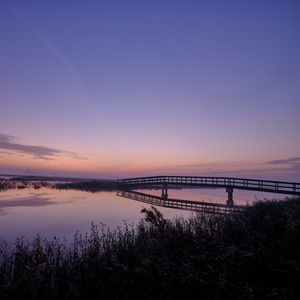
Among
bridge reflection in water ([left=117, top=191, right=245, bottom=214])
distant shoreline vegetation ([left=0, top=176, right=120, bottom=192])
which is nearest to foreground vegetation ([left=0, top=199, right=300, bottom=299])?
bridge reflection in water ([left=117, top=191, right=245, bottom=214])

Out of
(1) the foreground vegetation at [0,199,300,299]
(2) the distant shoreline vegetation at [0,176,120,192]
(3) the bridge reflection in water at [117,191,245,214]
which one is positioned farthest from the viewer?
(2) the distant shoreline vegetation at [0,176,120,192]

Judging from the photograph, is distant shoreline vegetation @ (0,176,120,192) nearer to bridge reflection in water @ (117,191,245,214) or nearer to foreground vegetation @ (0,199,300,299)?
bridge reflection in water @ (117,191,245,214)

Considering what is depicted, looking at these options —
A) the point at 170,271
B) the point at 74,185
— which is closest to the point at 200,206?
the point at 170,271

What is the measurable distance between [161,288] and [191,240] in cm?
424

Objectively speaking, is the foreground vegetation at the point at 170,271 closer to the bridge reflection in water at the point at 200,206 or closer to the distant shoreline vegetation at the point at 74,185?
the bridge reflection in water at the point at 200,206

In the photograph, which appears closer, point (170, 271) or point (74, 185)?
point (170, 271)

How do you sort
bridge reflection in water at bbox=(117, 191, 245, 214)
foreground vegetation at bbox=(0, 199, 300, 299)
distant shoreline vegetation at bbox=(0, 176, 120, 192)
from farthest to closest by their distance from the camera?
distant shoreline vegetation at bbox=(0, 176, 120, 192)
bridge reflection in water at bbox=(117, 191, 245, 214)
foreground vegetation at bbox=(0, 199, 300, 299)

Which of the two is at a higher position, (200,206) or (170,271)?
(170,271)

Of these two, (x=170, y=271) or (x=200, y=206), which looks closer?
(x=170, y=271)

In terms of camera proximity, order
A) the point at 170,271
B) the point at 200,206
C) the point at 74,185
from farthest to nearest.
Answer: the point at 74,185
the point at 200,206
the point at 170,271

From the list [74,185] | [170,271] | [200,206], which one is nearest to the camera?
[170,271]

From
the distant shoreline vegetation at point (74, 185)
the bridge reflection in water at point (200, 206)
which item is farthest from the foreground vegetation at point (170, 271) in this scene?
the distant shoreline vegetation at point (74, 185)

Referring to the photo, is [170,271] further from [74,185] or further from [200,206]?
[74,185]

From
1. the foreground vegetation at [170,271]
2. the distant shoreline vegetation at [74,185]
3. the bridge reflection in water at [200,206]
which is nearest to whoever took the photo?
the foreground vegetation at [170,271]
